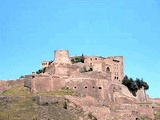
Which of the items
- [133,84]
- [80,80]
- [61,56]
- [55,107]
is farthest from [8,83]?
[133,84]

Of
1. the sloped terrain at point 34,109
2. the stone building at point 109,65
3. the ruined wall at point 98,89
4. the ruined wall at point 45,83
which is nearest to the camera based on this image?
the sloped terrain at point 34,109

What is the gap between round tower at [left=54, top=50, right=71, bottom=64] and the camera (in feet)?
267

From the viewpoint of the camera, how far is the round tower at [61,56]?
→ 8125cm

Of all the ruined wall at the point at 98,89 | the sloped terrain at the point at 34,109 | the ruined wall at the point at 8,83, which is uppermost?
the ruined wall at the point at 8,83

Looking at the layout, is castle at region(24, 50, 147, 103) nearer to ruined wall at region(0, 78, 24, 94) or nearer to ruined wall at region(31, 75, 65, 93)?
ruined wall at region(31, 75, 65, 93)

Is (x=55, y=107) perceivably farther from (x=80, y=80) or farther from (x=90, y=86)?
(x=90, y=86)

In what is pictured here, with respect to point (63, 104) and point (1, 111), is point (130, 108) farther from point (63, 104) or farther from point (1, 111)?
point (1, 111)

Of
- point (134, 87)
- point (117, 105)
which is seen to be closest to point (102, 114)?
point (117, 105)

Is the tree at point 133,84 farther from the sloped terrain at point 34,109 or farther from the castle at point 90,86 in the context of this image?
the sloped terrain at point 34,109

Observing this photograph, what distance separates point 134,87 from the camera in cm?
8556

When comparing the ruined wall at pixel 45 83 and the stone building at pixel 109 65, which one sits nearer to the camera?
the ruined wall at pixel 45 83

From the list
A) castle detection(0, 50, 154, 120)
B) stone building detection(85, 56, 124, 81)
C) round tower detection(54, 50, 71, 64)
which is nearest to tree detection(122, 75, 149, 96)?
castle detection(0, 50, 154, 120)

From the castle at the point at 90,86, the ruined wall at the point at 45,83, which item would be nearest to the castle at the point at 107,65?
the castle at the point at 90,86

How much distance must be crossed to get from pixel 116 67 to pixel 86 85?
12.2 m
